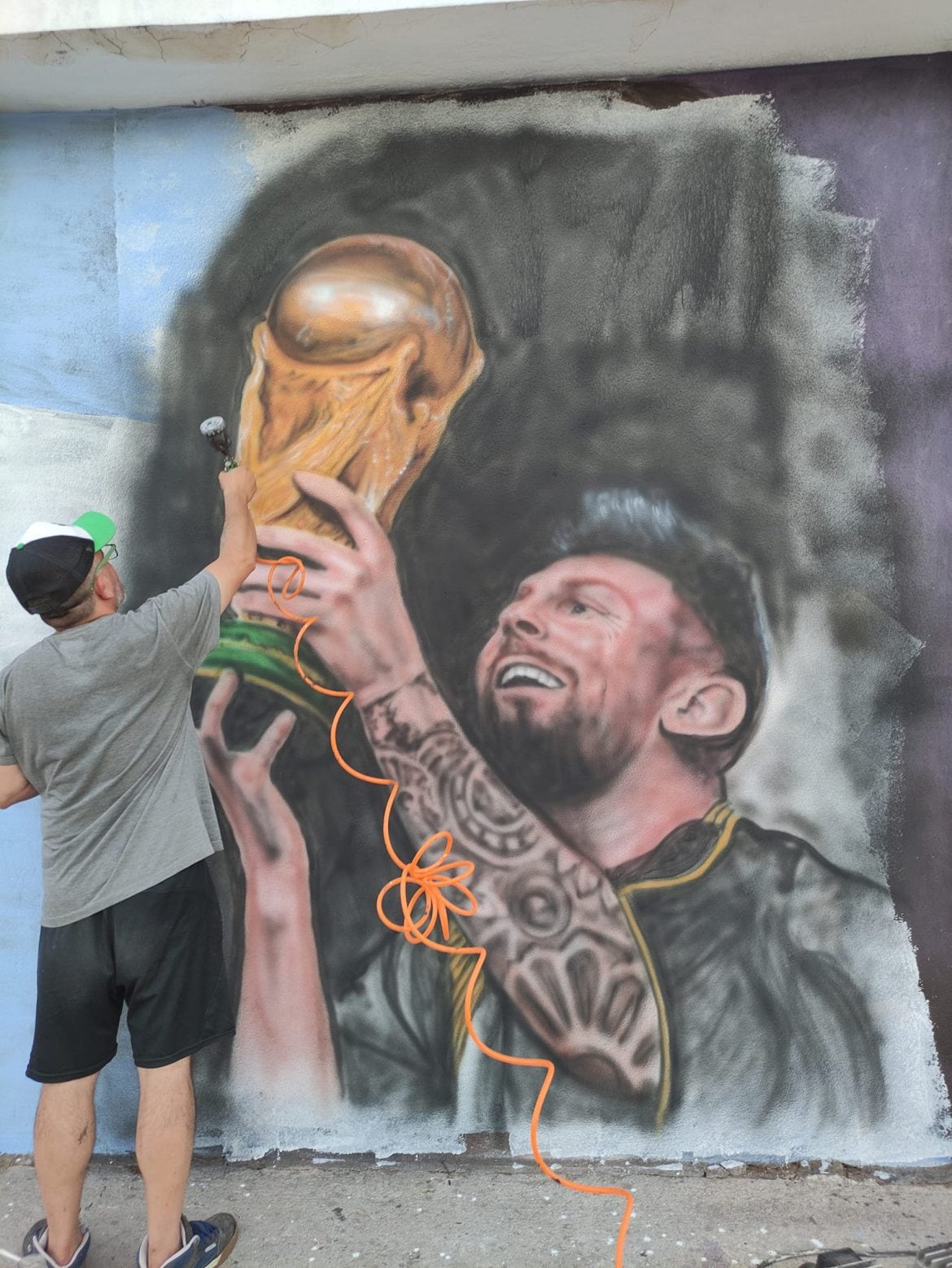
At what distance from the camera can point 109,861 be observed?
7.38 ft

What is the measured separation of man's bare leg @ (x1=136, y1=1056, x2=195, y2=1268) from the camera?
2.23 metres

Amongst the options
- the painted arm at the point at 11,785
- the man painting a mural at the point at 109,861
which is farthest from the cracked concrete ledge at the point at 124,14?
the painted arm at the point at 11,785

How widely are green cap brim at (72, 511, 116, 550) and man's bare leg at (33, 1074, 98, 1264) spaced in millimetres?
1346

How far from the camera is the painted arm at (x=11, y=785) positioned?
2.32 meters

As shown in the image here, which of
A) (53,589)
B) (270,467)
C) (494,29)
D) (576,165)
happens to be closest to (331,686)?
(270,467)

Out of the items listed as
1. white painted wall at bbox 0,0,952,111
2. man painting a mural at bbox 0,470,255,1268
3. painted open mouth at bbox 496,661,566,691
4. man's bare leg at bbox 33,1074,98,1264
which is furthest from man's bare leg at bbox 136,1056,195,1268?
white painted wall at bbox 0,0,952,111

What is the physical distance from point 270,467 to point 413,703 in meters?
0.83

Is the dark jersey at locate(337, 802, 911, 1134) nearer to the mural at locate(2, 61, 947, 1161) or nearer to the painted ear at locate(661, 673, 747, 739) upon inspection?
the mural at locate(2, 61, 947, 1161)

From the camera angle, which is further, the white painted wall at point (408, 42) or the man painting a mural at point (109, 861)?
the white painted wall at point (408, 42)

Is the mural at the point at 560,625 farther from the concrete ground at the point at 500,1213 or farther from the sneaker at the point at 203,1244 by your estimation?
the sneaker at the point at 203,1244

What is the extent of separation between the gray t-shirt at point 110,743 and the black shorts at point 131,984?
6cm

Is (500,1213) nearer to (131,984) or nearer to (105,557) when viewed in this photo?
(131,984)

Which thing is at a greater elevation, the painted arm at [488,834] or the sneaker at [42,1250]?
the painted arm at [488,834]

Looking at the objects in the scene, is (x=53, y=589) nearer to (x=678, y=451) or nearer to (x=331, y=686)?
(x=331, y=686)
